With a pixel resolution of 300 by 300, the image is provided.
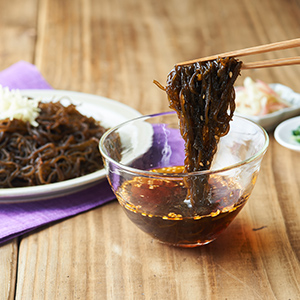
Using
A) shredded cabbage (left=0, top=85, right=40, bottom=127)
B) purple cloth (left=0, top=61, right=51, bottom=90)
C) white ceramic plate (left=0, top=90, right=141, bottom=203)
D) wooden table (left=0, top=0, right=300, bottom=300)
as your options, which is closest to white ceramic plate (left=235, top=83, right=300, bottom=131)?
wooden table (left=0, top=0, right=300, bottom=300)

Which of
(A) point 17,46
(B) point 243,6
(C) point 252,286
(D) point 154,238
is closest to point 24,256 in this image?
(D) point 154,238

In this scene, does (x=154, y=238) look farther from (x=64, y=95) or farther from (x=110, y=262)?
(x=64, y=95)

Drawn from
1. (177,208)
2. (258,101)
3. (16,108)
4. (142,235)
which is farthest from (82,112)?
(177,208)

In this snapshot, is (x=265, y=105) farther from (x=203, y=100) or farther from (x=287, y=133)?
(x=203, y=100)

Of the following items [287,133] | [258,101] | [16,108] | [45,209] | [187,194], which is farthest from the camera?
[258,101]

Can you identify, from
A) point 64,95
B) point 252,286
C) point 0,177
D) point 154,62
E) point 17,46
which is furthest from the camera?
point 17,46

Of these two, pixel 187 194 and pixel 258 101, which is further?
pixel 258 101
